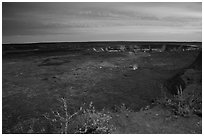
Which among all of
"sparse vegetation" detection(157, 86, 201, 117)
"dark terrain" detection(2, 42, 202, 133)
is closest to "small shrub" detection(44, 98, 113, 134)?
"dark terrain" detection(2, 42, 202, 133)

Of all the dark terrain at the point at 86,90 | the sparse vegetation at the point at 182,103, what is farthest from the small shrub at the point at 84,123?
the sparse vegetation at the point at 182,103

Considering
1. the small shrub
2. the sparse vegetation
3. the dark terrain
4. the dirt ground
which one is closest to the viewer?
the small shrub

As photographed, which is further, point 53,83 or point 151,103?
point 53,83

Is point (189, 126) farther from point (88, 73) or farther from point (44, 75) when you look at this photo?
point (44, 75)

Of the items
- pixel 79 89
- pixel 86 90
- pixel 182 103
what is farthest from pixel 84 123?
pixel 182 103

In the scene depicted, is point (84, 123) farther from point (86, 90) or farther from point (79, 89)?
point (79, 89)

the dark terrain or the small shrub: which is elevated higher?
the dark terrain

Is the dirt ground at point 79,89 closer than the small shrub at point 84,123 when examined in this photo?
No

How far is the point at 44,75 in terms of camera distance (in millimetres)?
9562

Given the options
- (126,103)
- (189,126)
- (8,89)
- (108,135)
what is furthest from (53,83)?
(189,126)

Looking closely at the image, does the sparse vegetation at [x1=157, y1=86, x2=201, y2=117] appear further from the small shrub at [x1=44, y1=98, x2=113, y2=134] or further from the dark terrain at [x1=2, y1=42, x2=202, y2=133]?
the small shrub at [x1=44, y1=98, x2=113, y2=134]

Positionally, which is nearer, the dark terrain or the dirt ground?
the dark terrain

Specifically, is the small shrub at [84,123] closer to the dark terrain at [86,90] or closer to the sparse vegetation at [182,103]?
the dark terrain at [86,90]

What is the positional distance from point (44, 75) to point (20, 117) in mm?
4193
